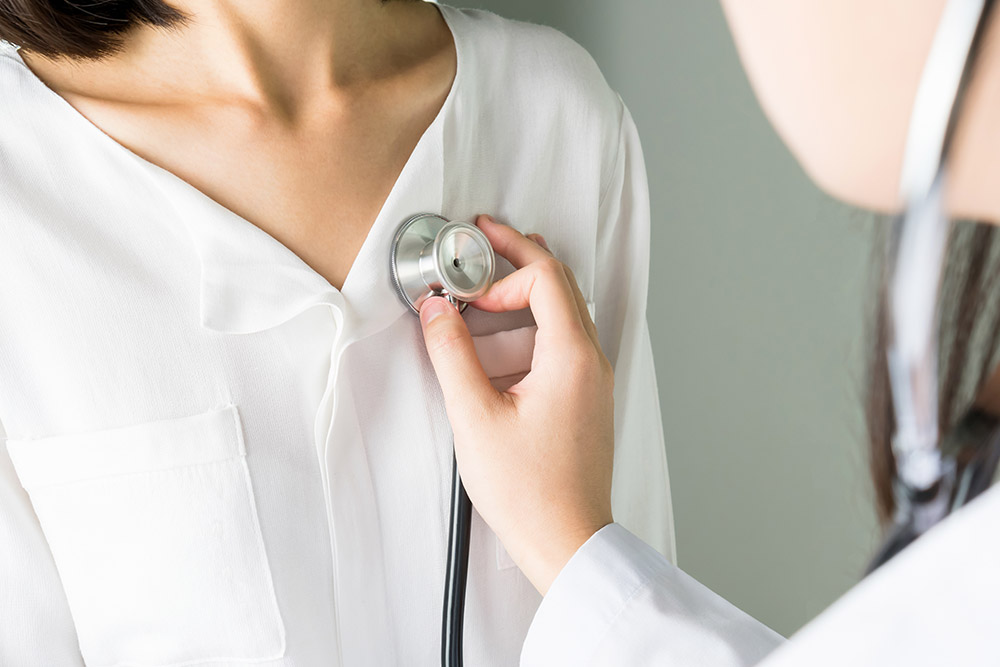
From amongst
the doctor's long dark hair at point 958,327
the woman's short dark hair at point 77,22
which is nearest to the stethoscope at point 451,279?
the woman's short dark hair at point 77,22

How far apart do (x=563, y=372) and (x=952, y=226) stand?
377 millimetres

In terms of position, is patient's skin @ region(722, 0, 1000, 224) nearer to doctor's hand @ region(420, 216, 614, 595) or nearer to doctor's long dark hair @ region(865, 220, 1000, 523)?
doctor's long dark hair @ region(865, 220, 1000, 523)

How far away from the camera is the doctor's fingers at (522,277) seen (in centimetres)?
71

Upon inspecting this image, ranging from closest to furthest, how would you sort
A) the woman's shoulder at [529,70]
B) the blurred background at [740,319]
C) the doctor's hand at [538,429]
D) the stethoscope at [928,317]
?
the stethoscope at [928,317] → the doctor's hand at [538,429] → the woman's shoulder at [529,70] → the blurred background at [740,319]

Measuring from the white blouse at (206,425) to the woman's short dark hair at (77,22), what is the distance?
0.03m

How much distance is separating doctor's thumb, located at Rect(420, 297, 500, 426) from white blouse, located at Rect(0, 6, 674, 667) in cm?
5

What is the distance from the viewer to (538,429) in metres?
0.68

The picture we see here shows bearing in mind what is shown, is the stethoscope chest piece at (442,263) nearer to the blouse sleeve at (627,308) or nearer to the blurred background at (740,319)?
the blouse sleeve at (627,308)

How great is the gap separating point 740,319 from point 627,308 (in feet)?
1.33

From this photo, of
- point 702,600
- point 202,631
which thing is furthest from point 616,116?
point 202,631

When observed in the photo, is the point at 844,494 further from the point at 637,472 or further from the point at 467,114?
the point at 467,114

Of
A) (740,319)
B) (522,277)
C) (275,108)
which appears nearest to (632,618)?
(522,277)

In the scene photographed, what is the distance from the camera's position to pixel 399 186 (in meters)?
0.73

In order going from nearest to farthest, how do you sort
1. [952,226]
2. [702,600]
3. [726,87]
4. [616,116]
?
[952,226] → [702,600] → [616,116] → [726,87]
